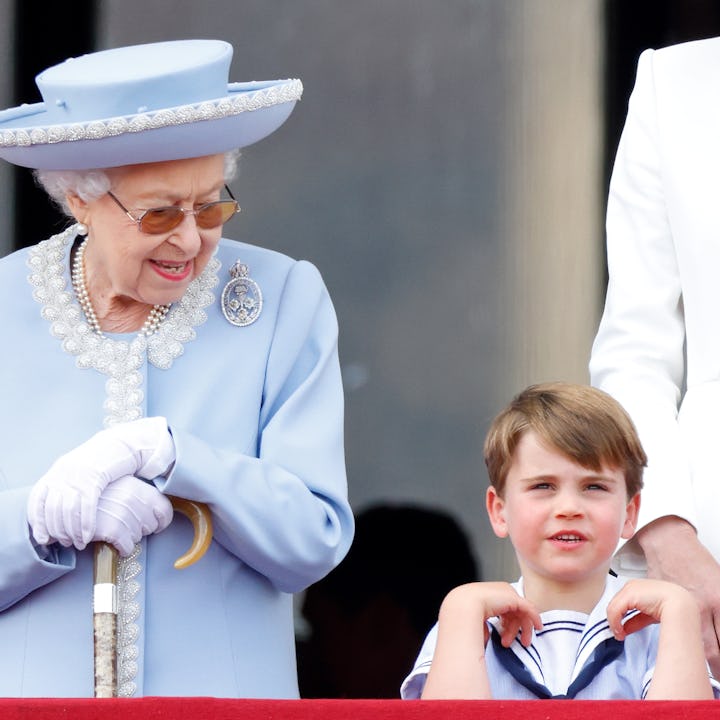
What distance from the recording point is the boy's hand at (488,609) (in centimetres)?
294

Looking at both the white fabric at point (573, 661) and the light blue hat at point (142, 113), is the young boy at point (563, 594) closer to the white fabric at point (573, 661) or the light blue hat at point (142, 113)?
the white fabric at point (573, 661)

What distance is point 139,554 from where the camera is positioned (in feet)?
10.5

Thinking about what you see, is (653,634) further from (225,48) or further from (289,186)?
(289,186)

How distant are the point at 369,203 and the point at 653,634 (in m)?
1.78

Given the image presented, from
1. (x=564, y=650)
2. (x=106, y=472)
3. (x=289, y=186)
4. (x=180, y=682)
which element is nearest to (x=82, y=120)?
(x=106, y=472)

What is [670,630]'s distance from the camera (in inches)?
113

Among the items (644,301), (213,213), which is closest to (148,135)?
(213,213)

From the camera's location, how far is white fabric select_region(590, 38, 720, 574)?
3.34 m

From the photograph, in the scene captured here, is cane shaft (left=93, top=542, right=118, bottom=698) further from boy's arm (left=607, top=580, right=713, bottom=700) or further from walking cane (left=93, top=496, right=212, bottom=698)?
boy's arm (left=607, top=580, right=713, bottom=700)

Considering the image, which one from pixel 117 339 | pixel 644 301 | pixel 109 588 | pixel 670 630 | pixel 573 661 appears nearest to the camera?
pixel 670 630

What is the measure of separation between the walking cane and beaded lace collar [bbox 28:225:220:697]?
77mm

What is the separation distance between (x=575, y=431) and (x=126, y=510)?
660mm

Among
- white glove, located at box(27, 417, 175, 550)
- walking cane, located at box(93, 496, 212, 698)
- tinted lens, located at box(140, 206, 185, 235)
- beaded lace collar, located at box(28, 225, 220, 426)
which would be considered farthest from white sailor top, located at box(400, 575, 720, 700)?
tinted lens, located at box(140, 206, 185, 235)

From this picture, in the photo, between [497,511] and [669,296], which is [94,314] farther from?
[669,296]
